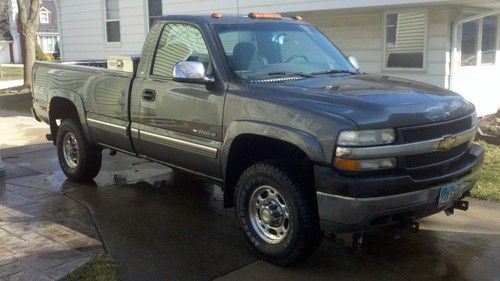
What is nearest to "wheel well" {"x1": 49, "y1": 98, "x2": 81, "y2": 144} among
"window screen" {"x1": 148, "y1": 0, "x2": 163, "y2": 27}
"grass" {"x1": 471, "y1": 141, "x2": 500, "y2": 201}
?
"grass" {"x1": 471, "y1": 141, "x2": 500, "y2": 201}

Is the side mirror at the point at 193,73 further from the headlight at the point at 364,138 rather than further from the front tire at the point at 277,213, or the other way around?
the headlight at the point at 364,138

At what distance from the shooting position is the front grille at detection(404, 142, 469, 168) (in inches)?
152

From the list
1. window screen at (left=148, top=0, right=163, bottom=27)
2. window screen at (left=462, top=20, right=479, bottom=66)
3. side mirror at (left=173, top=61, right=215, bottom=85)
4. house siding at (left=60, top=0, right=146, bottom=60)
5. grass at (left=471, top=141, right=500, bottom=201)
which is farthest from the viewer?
house siding at (left=60, top=0, right=146, bottom=60)

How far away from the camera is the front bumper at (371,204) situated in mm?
3701

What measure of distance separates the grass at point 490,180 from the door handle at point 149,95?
3.65 m

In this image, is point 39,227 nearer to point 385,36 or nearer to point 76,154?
point 76,154

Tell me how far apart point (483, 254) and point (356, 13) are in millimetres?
7022

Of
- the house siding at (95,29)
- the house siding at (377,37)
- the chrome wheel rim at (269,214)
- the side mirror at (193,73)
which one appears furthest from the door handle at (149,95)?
the house siding at (95,29)

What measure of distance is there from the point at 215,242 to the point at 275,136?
131 cm

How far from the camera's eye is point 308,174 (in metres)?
4.15

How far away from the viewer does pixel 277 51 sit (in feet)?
16.6

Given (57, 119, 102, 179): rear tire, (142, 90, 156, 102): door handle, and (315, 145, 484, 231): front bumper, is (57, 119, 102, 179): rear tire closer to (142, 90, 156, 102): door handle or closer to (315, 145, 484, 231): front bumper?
(142, 90, 156, 102): door handle

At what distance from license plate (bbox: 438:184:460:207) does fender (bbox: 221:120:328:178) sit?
958 millimetres

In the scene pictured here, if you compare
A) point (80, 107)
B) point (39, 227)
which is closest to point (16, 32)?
point (80, 107)
